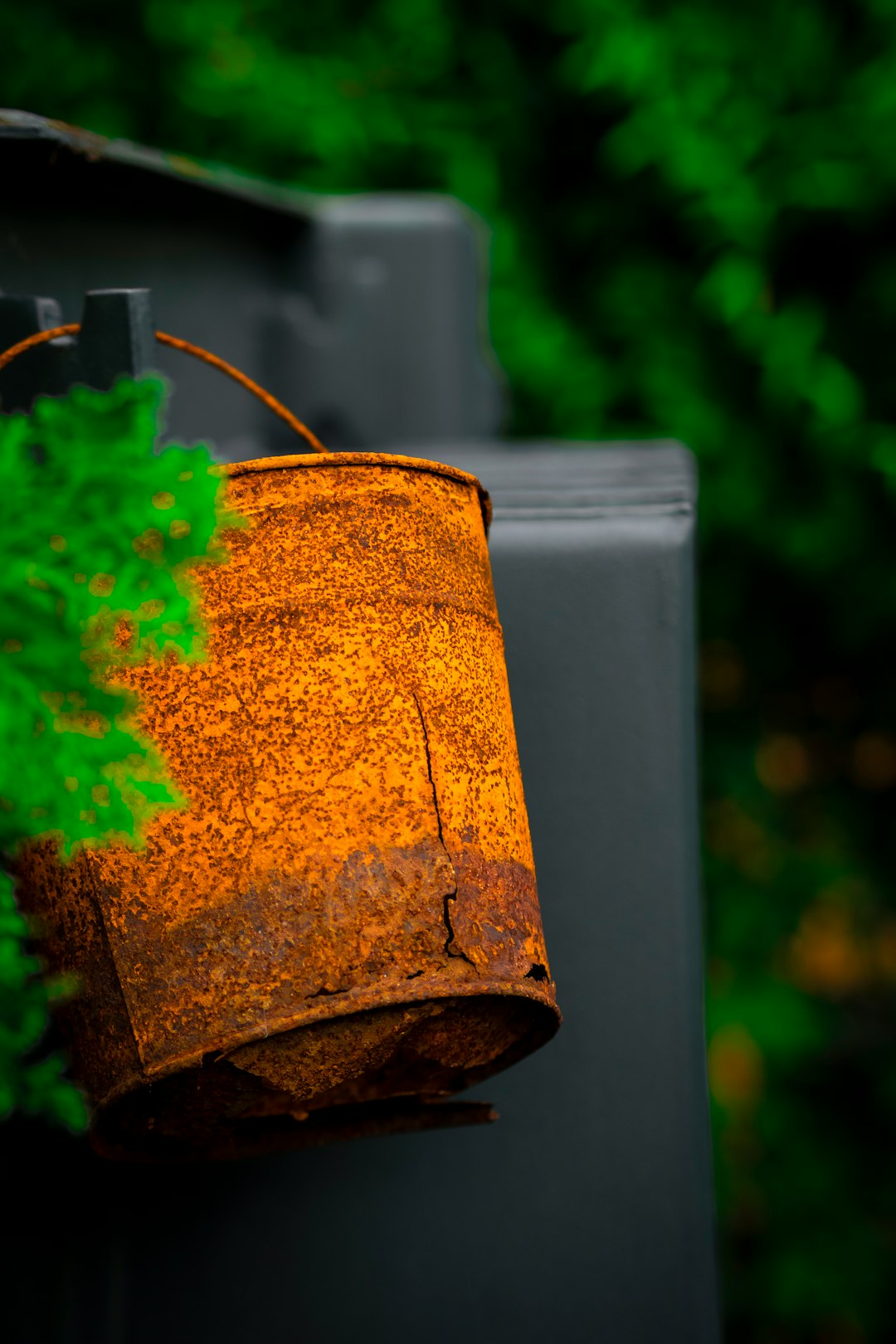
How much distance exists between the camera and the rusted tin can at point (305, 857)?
1160mm

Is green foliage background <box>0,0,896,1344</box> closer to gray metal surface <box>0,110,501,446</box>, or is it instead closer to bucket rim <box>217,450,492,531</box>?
gray metal surface <box>0,110,501,446</box>

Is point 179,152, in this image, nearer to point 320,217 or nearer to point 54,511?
point 320,217

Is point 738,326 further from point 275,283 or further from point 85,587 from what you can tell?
point 85,587

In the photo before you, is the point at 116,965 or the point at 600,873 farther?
the point at 600,873

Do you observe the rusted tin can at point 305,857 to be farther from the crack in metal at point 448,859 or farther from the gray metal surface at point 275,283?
the gray metal surface at point 275,283

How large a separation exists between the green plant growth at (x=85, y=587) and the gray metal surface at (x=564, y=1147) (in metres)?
0.71

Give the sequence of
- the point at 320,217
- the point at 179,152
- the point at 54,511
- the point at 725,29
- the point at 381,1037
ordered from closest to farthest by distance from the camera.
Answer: the point at 54,511, the point at 381,1037, the point at 320,217, the point at 725,29, the point at 179,152

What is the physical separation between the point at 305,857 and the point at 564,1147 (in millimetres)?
786

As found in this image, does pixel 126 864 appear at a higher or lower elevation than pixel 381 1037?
higher

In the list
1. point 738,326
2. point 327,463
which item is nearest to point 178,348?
point 327,463

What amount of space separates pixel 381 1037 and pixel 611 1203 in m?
0.70

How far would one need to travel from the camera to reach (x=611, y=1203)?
5.59 feet

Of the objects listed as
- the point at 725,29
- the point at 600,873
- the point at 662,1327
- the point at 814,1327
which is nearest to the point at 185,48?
the point at 725,29

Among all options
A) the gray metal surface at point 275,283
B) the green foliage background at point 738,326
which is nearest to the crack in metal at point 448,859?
the gray metal surface at point 275,283
